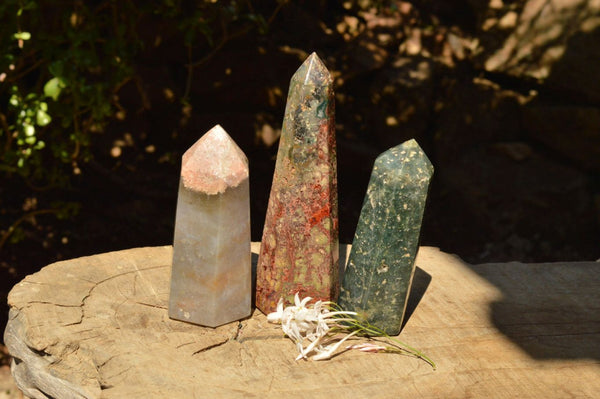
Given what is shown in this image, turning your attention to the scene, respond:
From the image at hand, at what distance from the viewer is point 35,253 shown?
4031 millimetres

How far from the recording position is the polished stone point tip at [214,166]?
6.48ft

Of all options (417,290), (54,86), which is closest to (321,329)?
(417,290)

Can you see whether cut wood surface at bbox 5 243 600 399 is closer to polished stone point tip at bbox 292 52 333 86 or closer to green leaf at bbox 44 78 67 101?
polished stone point tip at bbox 292 52 333 86

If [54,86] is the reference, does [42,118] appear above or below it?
below

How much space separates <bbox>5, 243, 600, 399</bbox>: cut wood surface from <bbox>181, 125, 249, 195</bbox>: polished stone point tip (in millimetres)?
418

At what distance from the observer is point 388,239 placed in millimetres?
2029

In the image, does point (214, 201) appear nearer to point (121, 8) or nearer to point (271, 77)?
point (121, 8)

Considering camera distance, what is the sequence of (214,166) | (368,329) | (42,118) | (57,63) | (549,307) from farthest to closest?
(42,118) < (57,63) < (549,307) < (368,329) < (214,166)

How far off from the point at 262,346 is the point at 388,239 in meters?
0.45

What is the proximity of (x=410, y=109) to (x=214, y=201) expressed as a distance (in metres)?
2.83

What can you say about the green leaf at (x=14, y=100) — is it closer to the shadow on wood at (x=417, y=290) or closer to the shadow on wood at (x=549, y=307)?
the shadow on wood at (x=417, y=290)

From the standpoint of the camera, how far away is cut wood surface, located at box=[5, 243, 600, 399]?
6.10 ft

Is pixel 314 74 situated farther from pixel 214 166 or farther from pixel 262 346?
pixel 262 346

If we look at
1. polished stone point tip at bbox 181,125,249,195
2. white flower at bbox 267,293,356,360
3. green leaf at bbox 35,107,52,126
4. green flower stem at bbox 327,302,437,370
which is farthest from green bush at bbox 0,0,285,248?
green flower stem at bbox 327,302,437,370
